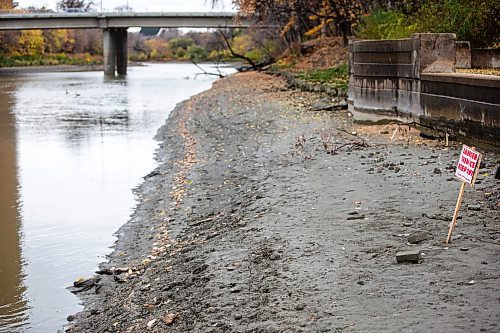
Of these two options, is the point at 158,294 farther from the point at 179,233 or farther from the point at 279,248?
the point at 179,233

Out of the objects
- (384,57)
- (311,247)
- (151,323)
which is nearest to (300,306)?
(151,323)

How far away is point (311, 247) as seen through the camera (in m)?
8.30

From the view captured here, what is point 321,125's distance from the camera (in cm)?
1852

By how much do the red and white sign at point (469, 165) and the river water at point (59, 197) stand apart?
13.8 ft

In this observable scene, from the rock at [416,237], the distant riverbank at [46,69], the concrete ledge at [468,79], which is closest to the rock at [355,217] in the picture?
the rock at [416,237]

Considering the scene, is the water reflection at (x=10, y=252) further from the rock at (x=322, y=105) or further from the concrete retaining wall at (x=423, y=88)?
the rock at (x=322, y=105)

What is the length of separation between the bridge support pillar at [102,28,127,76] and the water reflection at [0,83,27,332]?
2410 inches

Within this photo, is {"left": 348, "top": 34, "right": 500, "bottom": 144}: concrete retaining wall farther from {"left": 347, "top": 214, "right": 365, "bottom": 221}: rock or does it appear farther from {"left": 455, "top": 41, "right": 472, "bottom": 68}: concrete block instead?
{"left": 347, "top": 214, "right": 365, "bottom": 221}: rock

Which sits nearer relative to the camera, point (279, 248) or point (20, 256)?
point (279, 248)

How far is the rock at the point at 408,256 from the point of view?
733cm

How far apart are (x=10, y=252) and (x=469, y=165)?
659cm

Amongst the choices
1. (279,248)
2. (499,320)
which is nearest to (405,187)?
(279,248)

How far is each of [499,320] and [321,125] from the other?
505 inches

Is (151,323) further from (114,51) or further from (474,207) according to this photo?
(114,51)
